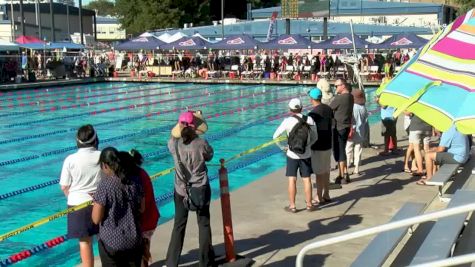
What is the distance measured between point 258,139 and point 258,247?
27.9 feet

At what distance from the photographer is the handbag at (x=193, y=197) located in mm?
5430

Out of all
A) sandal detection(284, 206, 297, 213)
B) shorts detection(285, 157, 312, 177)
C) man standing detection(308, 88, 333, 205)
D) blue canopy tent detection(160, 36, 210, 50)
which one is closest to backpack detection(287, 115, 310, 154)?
shorts detection(285, 157, 312, 177)

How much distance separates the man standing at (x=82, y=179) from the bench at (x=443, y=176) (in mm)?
3851

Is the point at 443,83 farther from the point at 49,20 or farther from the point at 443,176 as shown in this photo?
the point at 49,20

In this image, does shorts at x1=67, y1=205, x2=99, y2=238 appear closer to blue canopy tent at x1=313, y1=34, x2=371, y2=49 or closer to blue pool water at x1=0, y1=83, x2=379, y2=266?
blue pool water at x1=0, y1=83, x2=379, y2=266

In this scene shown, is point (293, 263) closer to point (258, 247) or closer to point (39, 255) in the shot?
point (258, 247)

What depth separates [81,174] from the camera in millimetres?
5047

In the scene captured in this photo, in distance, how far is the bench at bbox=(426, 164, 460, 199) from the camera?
699cm

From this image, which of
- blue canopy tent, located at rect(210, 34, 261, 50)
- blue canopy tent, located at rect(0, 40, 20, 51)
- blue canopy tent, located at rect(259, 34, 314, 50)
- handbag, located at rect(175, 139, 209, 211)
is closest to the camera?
handbag, located at rect(175, 139, 209, 211)

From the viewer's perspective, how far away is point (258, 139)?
48.3 feet

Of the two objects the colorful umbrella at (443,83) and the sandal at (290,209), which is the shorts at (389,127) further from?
the colorful umbrella at (443,83)

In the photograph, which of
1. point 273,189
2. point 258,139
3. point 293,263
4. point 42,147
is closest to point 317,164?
point 273,189

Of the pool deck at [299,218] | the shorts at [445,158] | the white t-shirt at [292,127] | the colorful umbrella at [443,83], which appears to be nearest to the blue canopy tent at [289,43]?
the pool deck at [299,218]

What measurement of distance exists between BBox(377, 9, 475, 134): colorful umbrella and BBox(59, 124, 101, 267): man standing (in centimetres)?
255
